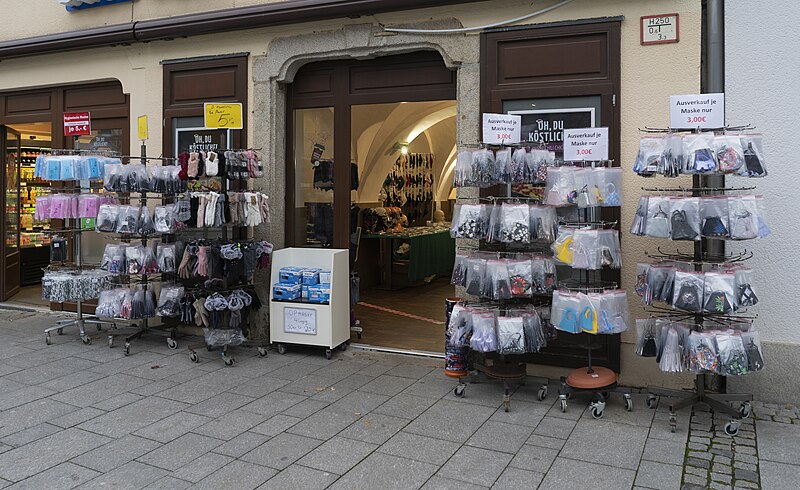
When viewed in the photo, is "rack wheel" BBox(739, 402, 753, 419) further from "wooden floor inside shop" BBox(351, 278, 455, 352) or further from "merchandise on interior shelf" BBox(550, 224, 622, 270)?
"wooden floor inside shop" BBox(351, 278, 455, 352)

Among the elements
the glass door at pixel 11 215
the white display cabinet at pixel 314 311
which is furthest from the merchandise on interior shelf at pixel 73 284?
the glass door at pixel 11 215

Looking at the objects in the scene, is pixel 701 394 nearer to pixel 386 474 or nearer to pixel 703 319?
pixel 703 319

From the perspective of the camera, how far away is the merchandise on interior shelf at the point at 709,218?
4438 mm

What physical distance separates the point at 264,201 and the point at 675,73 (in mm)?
4120

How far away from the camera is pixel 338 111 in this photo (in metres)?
7.14

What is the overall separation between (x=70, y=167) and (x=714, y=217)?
6.41 meters

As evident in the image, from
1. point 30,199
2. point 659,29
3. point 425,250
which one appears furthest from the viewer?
point 425,250

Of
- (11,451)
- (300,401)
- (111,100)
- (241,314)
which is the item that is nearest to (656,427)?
(300,401)

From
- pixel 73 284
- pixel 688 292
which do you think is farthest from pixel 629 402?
pixel 73 284

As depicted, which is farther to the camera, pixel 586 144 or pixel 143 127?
pixel 143 127

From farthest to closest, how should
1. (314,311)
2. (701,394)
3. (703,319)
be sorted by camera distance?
(314,311), (701,394), (703,319)

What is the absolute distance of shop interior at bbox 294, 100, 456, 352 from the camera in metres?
7.39

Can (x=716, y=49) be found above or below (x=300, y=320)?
above

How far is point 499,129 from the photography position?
5.23 metres
